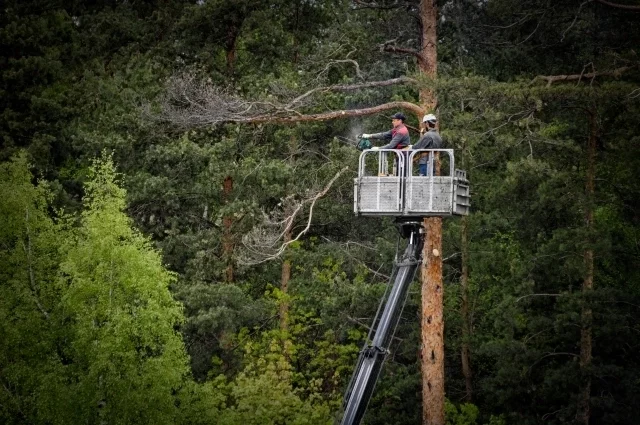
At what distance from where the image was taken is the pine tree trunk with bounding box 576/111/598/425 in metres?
18.1

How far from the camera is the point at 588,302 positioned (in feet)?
59.4

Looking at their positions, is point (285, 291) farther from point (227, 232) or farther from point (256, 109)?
point (256, 109)

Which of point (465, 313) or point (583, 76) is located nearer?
point (583, 76)

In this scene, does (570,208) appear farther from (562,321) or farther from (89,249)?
(89,249)

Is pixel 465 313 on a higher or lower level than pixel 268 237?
lower

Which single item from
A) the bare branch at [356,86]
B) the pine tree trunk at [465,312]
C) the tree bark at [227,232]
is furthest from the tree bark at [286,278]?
the bare branch at [356,86]

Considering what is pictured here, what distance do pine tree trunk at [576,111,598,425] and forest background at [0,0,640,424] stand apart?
43mm

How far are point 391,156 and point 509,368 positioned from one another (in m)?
5.20

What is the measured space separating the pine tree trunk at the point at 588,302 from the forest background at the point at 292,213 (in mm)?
43

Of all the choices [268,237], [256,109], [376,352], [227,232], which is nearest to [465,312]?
[227,232]

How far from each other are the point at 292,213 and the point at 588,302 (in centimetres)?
585

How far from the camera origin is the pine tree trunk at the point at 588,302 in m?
18.1

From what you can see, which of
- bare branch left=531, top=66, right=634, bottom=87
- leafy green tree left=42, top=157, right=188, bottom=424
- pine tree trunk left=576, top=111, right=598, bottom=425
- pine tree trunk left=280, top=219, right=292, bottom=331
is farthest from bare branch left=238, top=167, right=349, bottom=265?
pine tree trunk left=280, top=219, right=292, bottom=331

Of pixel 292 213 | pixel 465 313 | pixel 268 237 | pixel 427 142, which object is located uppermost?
pixel 427 142
